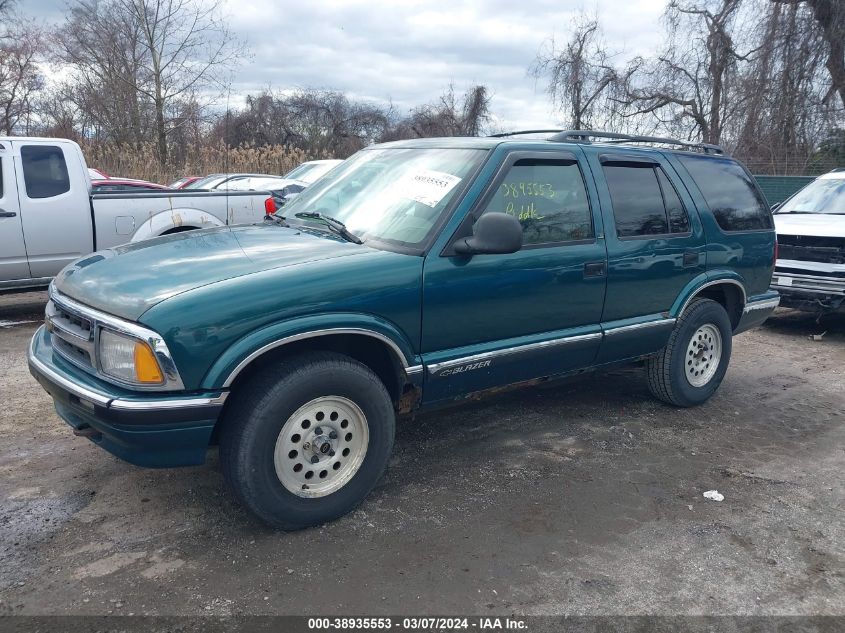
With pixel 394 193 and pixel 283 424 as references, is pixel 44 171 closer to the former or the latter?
pixel 394 193

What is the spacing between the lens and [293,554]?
3.14m

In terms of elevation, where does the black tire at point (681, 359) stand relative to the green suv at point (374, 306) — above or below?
below

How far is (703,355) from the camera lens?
5.25 m

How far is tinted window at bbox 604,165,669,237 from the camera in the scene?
4.46 metres

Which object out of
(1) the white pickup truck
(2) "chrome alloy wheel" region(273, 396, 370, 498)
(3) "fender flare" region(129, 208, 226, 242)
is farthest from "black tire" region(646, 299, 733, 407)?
(1) the white pickup truck

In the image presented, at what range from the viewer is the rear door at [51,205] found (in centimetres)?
727

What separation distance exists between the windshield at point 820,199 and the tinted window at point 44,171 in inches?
350

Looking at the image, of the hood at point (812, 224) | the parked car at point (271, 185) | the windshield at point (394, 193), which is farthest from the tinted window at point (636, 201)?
the parked car at point (271, 185)

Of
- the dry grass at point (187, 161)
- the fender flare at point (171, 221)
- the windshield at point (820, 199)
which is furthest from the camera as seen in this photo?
the dry grass at point (187, 161)

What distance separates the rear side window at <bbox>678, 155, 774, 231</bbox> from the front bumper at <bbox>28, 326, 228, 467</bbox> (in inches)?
152

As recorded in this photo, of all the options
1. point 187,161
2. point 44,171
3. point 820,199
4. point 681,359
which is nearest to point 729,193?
point 681,359

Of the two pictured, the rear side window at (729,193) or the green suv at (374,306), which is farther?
the rear side window at (729,193)

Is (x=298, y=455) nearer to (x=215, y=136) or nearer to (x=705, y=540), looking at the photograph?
(x=705, y=540)

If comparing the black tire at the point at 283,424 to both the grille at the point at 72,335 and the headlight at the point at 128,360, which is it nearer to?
the headlight at the point at 128,360
